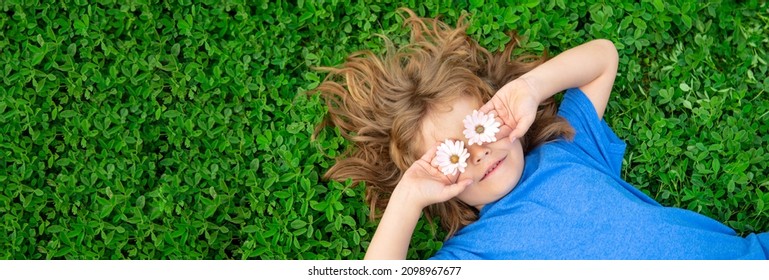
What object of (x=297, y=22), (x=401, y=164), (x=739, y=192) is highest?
(x=297, y=22)

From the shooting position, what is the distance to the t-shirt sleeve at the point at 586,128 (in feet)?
10.00

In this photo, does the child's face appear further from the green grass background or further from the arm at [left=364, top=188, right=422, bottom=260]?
the green grass background

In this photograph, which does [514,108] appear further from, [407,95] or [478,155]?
[407,95]

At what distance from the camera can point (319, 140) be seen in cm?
331

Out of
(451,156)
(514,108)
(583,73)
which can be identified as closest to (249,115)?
(451,156)

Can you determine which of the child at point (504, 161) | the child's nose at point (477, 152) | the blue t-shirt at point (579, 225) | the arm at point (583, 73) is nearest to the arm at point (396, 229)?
the child at point (504, 161)

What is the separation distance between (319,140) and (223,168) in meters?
0.44

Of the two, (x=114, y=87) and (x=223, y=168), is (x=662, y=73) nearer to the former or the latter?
(x=223, y=168)

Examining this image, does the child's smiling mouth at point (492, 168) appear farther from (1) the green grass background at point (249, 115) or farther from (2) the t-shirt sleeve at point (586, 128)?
(1) the green grass background at point (249, 115)

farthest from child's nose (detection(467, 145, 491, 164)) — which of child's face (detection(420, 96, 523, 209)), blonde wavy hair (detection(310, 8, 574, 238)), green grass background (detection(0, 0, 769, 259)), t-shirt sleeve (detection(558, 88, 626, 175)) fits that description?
green grass background (detection(0, 0, 769, 259))

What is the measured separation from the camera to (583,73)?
3.02m

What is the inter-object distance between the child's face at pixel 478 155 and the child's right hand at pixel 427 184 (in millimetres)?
46

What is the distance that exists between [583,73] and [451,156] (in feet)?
2.31
